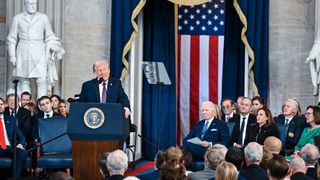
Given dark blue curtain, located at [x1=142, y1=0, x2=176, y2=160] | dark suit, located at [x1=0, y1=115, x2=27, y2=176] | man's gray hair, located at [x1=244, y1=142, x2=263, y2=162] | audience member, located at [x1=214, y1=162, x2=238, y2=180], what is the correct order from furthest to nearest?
dark blue curtain, located at [x1=142, y1=0, x2=176, y2=160]
dark suit, located at [x1=0, y1=115, x2=27, y2=176]
man's gray hair, located at [x1=244, y1=142, x2=263, y2=162]
audience member, located at [x1=214, y1=162, x2=238, y2=180]

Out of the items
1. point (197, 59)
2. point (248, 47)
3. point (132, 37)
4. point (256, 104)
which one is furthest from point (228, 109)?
point (197, 59)

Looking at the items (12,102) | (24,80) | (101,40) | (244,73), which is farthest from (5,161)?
(244,73)

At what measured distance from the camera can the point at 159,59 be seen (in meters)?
13.6

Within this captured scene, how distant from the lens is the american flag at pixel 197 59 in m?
13.9

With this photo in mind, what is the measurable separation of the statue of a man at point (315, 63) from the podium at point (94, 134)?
14.3 feet

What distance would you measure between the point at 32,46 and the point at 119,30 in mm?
1505

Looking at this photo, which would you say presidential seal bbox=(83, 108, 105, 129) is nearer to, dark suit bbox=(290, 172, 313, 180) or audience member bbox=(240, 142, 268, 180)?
audience member bbox=(240, 142, 268, 180)

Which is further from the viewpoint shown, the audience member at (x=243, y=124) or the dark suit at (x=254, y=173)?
the audience member at (x=243, y=124)

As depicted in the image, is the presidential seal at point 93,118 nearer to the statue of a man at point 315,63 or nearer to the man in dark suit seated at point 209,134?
the man in dark suit seated at point 209,134

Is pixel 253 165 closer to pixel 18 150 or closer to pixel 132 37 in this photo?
pixel 18 150

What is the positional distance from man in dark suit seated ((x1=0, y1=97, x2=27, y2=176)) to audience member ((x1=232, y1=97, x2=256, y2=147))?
275cm

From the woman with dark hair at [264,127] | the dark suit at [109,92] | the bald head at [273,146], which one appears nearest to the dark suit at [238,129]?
the woman with dark hair at [264,127]

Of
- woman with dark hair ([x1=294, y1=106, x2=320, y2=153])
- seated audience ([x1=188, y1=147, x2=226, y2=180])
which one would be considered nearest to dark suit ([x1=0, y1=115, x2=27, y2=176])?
woman with dark hair ([x1=294, y1=106, x2=320, y2=153])

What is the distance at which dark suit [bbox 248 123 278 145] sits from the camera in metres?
10.1
